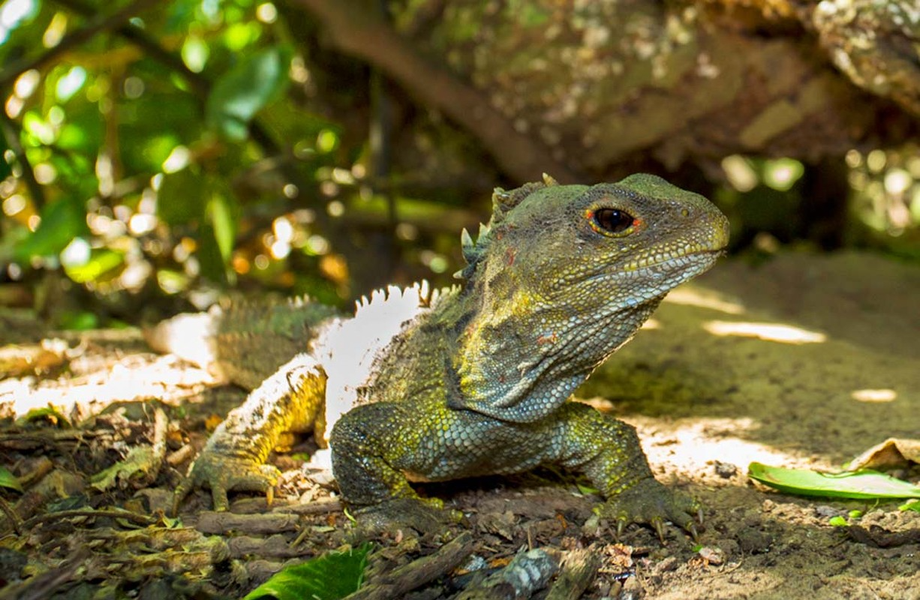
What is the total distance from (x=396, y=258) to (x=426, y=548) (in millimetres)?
5309

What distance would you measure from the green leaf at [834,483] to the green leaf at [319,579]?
1753 millimetres

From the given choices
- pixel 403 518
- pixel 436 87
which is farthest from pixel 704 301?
pixel 403 518

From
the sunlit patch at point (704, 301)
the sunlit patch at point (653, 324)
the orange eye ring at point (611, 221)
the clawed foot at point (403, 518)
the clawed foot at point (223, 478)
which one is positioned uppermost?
the orange eye ring at point (611, 221)

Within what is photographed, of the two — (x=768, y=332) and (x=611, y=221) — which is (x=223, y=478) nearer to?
(x=611, y=221)

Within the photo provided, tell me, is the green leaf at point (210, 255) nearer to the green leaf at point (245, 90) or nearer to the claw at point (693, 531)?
the green leaf at point (245, 90)

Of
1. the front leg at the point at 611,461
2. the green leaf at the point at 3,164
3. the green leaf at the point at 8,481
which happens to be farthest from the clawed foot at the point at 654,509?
the green leaf at the point at 3,164

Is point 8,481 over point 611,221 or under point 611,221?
under

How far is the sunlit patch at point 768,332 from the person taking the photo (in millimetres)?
5824

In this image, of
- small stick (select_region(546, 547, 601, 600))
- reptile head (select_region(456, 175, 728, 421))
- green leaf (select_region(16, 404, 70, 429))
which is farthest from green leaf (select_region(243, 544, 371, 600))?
green leaf (select_region(16, 404, 70, 429))

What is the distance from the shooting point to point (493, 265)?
3701 millimetres

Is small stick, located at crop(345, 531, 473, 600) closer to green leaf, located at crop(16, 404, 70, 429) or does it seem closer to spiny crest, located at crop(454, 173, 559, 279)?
spiny crest, located at crop(454, 173, 559, 279)

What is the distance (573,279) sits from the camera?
3445 mm

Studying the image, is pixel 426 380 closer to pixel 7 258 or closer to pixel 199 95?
pixel 199 95

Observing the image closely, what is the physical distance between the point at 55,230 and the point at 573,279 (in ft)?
14.5
